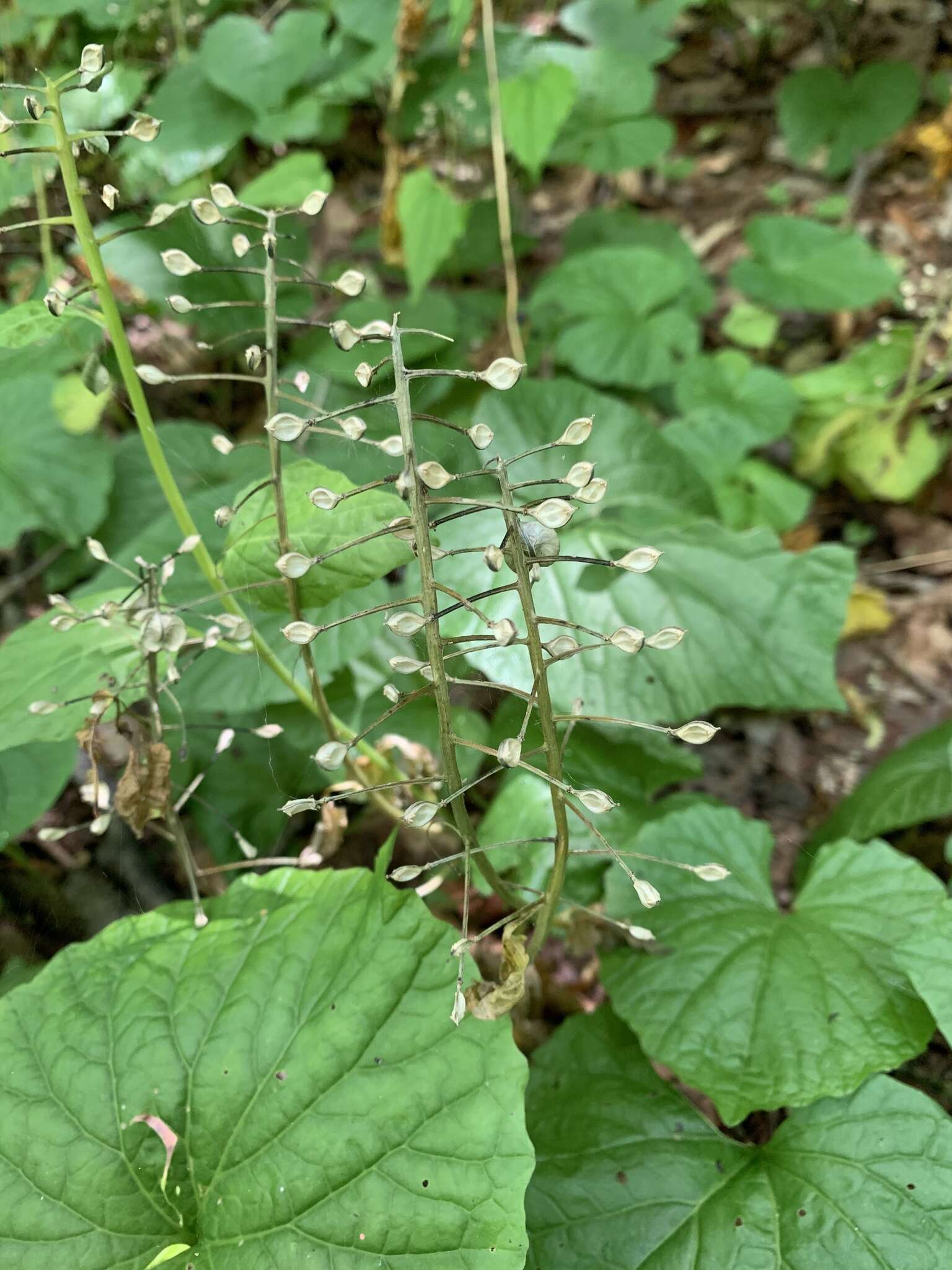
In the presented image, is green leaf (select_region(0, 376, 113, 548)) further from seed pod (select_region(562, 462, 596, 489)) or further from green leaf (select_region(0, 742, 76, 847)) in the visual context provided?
seed pod (select_region(562, 462, 596, 489))

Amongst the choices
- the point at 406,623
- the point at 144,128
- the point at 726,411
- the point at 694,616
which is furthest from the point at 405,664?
the point at 726,411

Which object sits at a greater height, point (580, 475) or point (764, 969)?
point (580, 475)

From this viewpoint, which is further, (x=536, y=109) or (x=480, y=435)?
(x=536, y=109)

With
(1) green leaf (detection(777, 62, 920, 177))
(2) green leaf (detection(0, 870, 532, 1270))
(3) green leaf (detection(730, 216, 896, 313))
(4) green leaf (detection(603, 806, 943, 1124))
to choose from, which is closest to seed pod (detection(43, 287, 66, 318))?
(2) green leaf (detection(0, 870, 532, 1270))

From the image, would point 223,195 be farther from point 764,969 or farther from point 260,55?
point 260,55

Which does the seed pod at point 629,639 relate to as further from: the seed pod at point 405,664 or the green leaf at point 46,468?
the green leaf at point 46,468

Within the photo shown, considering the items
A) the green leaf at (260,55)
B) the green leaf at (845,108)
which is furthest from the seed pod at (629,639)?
the green leaf at (845,108)

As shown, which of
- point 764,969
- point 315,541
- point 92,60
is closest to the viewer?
point 92,60
